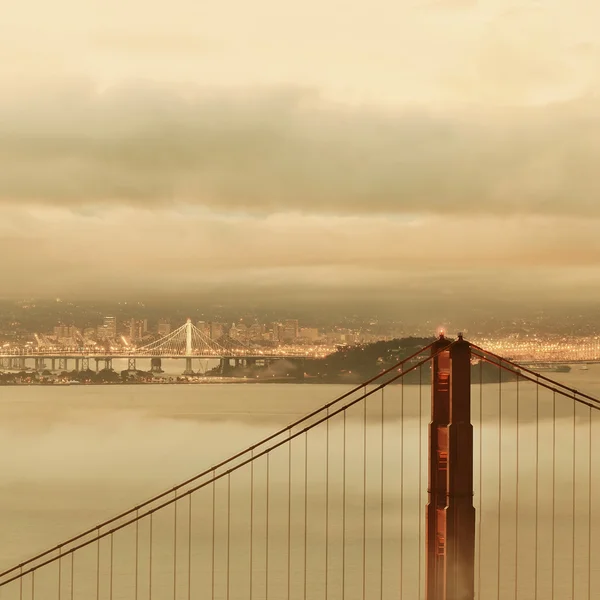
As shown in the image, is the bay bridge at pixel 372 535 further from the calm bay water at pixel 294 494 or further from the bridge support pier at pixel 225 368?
the bridge support pier at pixel 225 368

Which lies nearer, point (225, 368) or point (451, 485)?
point (451, 485)

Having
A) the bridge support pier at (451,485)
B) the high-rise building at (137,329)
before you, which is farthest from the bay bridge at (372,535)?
the high-rise building at (137,329)

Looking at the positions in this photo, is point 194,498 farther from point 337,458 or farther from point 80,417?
point 80,417

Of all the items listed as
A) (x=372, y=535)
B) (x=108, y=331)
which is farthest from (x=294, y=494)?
(x=108, y=331)

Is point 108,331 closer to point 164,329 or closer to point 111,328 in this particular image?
point 111,328

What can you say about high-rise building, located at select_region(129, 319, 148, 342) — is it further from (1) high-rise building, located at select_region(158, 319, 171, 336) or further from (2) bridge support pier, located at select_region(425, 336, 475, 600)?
(2) bridge support pier, located at select_region(425, 336, 475, 600)

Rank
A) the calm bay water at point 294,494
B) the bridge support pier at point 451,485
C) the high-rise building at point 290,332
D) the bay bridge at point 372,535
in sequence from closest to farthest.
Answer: the bridge support pier at point 451,485
the bay bridge at point 372,535
the calm bay water at point 294,494
the high-rise building at point 290,332
